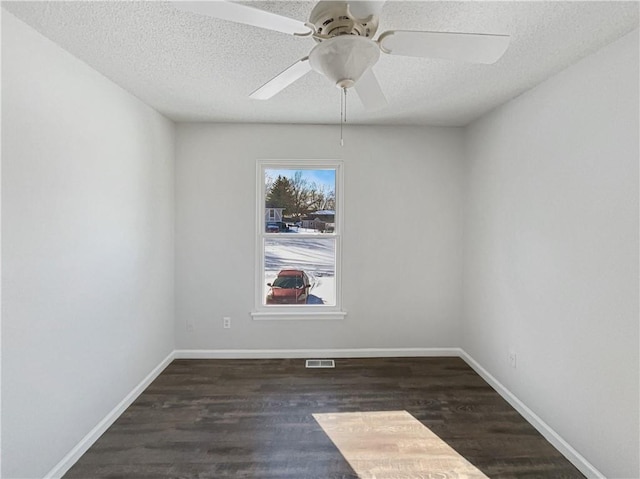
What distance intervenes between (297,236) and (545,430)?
8.36ft

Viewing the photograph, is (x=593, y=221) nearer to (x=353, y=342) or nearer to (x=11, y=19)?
(x=353, y=342)

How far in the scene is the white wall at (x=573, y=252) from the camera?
1.72 meters

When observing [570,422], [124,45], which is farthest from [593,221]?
[124,45]

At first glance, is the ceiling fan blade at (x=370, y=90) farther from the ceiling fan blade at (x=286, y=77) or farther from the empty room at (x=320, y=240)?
the ceiling fan blade at (x=286, y=77)

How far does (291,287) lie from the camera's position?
362 cm

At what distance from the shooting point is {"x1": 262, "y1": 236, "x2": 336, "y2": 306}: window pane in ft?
11.8

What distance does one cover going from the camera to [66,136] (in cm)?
194

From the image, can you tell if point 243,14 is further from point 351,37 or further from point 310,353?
point 310,353

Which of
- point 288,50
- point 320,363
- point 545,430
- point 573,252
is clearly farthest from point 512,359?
point 288,50

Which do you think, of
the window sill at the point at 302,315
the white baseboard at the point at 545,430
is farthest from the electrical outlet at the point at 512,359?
the window sill at the point at 302,315

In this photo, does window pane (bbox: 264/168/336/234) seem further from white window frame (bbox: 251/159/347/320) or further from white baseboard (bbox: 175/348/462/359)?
white baseboard (bbox: 175/348/462/359)

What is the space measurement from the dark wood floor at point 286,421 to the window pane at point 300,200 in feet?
4.59

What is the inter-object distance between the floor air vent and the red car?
606mm

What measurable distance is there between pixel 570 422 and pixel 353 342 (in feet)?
6.26
